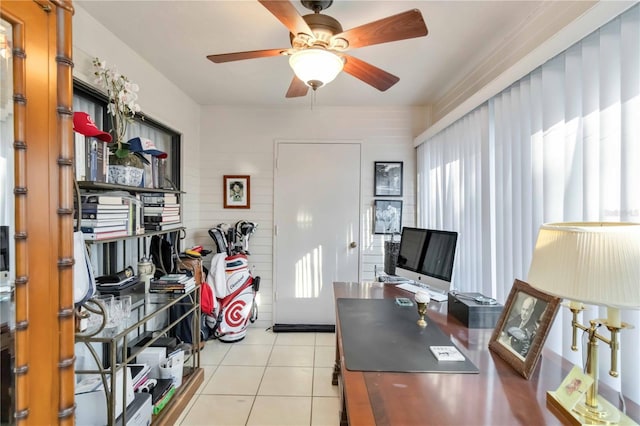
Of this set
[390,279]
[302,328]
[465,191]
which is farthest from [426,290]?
[302,328]

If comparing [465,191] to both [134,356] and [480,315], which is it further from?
[134,356]

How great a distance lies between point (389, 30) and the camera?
139 cm

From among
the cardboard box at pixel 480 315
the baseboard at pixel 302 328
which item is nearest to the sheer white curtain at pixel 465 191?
the cardboard box at pixel 480 315

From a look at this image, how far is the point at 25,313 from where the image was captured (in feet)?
3.07

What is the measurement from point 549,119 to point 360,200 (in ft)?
6.93

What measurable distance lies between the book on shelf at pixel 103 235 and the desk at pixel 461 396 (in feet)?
4.86

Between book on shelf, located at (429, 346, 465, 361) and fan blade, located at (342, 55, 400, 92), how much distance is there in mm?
1471

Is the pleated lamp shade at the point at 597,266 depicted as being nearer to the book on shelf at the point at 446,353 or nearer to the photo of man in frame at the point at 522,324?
the photo of man in frame at the point at 522,324

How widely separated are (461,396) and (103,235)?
189cm

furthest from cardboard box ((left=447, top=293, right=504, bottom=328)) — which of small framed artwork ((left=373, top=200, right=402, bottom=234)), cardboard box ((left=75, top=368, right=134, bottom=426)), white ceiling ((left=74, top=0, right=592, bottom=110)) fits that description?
small framed artwork ((left=373, top=200, right=402, bottom=234))

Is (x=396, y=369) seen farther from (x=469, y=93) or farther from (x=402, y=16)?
(x=469, y=93)

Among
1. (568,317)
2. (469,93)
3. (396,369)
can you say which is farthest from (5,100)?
(469,93)

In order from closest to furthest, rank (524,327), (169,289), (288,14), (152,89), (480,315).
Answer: (524,327) < (288,14) < (480,315) < (169,289) < (152,89)

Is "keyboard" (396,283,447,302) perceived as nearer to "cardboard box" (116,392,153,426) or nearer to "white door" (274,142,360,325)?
"white door" (274,142,360,325)
